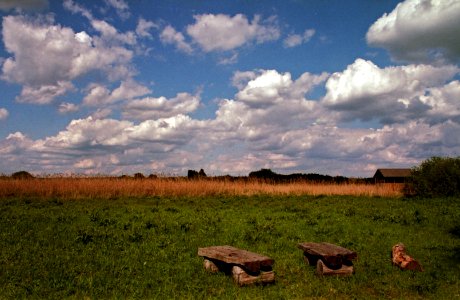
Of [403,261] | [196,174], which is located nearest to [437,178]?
[403,261]

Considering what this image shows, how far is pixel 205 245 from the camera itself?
1191 cm

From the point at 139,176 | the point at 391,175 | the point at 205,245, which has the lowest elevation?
the point at 205,245

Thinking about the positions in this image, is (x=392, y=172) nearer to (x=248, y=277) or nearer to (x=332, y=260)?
(x=332, y=260)

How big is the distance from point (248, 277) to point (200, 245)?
3.80m

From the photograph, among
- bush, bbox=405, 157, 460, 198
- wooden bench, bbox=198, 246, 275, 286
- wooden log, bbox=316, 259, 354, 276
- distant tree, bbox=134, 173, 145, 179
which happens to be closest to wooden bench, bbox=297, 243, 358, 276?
wooden log, bbox=316, 259, 354, 276

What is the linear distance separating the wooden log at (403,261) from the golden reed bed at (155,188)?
1810 cm

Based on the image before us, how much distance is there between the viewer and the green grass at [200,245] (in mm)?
8188

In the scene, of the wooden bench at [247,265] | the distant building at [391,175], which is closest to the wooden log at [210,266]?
the wooden bench at [247,265]

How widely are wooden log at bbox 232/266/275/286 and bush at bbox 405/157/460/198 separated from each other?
75.4ft

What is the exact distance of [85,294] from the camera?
7.79 meters

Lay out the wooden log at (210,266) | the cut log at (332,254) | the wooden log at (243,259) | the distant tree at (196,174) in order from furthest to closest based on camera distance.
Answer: the distant tree at (196,174) < the wooden log at (210,266) < the cut log at (332,254) < the wooden log at (243,259)

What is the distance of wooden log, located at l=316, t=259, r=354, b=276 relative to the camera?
9133mm

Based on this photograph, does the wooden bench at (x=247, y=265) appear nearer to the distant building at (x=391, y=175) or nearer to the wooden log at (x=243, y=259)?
the wooden log at (x=243, y=259)

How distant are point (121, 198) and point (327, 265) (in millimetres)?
18185
